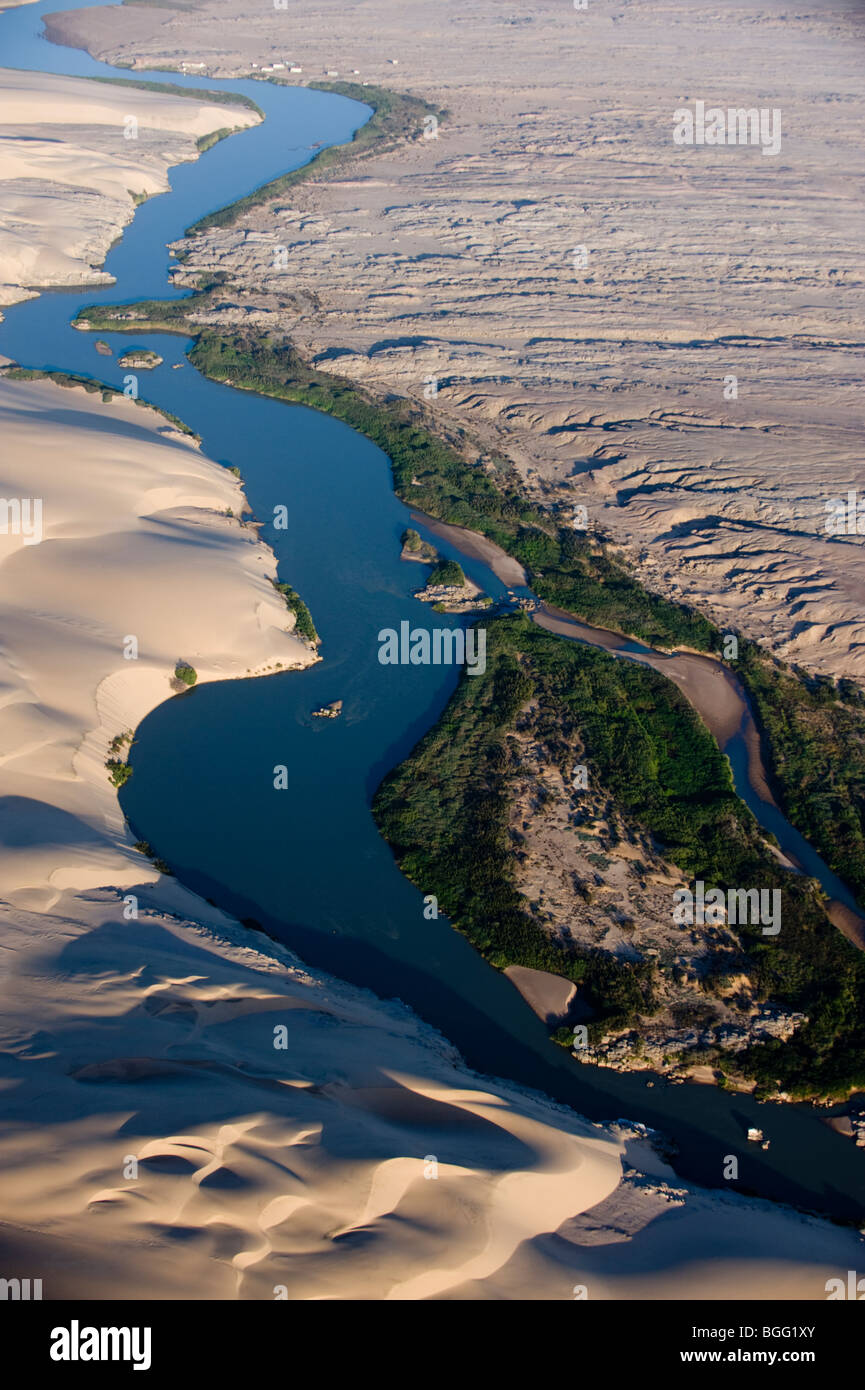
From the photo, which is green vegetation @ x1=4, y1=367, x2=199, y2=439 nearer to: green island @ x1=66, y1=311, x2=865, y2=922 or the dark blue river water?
the dark blue river water

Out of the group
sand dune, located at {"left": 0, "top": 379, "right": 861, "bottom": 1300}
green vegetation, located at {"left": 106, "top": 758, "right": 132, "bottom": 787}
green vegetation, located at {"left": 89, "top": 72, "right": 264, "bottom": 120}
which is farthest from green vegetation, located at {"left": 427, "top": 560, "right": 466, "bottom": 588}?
green vegetation, located at {"left": 89, "top": 72, "right": 264, "bottom": 120}

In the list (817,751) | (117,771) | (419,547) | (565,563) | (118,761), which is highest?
(419,547)

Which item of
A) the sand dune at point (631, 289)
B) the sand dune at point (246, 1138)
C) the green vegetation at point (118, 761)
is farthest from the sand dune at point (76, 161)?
the sand dune at point (246, 1138)

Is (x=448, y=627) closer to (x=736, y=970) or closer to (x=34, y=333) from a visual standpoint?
(x=736, y=970)

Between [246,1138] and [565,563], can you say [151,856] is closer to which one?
[246,1138]

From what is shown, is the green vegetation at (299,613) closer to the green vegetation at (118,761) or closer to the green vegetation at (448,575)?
the green vegetation at (448,575)

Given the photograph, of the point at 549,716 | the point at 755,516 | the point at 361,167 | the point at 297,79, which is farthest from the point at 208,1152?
the point at 297,79

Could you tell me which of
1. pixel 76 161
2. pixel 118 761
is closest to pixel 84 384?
pixel 118 761
